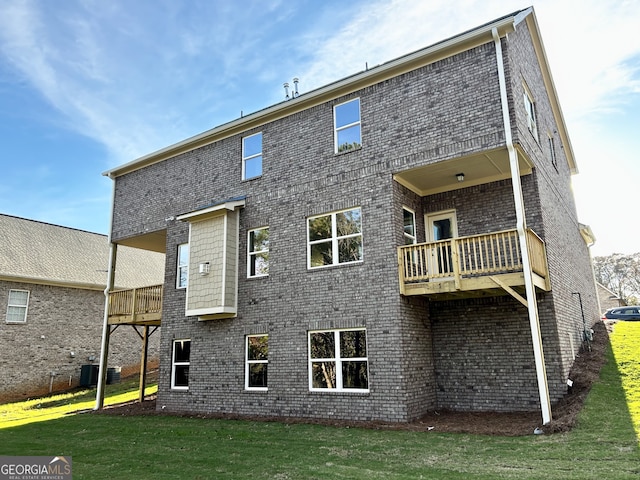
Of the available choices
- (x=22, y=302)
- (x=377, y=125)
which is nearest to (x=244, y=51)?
(x=377, y=125)

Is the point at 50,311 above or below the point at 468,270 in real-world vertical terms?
above

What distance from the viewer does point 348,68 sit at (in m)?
14.6

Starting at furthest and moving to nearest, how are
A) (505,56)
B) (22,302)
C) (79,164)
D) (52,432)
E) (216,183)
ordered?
1. (22,302)
2. (79,164)
3. (216,183)
4. (52,432)
5. (505,56)

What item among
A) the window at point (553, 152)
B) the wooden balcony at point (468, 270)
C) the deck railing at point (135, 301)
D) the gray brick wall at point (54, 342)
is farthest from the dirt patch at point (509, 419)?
the gray brick wall at point (54, 342)

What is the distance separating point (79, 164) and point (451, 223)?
1646cm

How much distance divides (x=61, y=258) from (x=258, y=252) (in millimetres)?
15934

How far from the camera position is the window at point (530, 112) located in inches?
487

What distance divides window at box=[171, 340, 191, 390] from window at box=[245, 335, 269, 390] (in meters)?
2.64

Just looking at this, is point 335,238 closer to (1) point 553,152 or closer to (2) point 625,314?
(1) point 553,152

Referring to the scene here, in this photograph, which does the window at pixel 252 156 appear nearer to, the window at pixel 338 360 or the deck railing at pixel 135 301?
the deck railing at pixel 135 301

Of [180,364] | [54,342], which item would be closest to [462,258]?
[180,364]

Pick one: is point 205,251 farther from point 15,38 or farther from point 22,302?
point 22,302

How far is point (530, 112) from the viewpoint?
12.9 meters

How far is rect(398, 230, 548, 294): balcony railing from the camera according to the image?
32.9 feet
